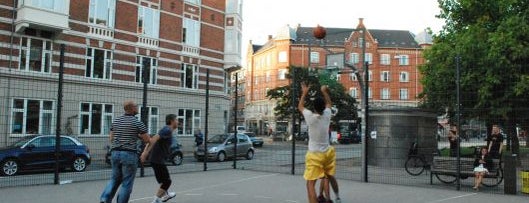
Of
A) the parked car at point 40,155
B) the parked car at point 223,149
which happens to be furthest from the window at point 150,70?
the parked car at point 40,155

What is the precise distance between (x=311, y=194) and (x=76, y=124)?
12.8m

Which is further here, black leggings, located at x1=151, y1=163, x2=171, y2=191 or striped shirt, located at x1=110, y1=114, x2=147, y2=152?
black leggings, located at x1=151, y1=163, x2=171, y2=191

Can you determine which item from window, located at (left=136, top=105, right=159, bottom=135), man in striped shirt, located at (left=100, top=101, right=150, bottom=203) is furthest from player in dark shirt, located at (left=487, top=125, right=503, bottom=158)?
window, located at (left=136, top=105, right=159, bottom=135)

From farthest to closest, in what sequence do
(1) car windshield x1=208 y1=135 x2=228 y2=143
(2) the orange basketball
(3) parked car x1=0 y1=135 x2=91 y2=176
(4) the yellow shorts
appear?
(1) car windshield x1=208 y1=135 x2=228 y2=143, (3) parked car x1=0 y1=135 x2=91 y2=176, (2) the orange basketball, (4) the yellow shorts

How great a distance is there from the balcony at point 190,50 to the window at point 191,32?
314 mm

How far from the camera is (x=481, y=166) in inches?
501

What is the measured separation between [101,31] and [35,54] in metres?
4.86

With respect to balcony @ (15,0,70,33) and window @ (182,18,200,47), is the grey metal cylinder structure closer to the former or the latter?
balcony @ (15,0,70,33)

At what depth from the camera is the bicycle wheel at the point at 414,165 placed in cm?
1772

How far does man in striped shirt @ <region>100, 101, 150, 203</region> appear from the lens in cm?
852

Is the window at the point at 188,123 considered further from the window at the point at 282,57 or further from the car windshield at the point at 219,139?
the window at the point at 282,57

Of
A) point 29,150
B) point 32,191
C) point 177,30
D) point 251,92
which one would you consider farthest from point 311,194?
point 251,92

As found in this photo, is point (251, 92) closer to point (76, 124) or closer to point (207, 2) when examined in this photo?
point (207, 2)

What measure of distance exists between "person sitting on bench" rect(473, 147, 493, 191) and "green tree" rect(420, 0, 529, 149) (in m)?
4.17
